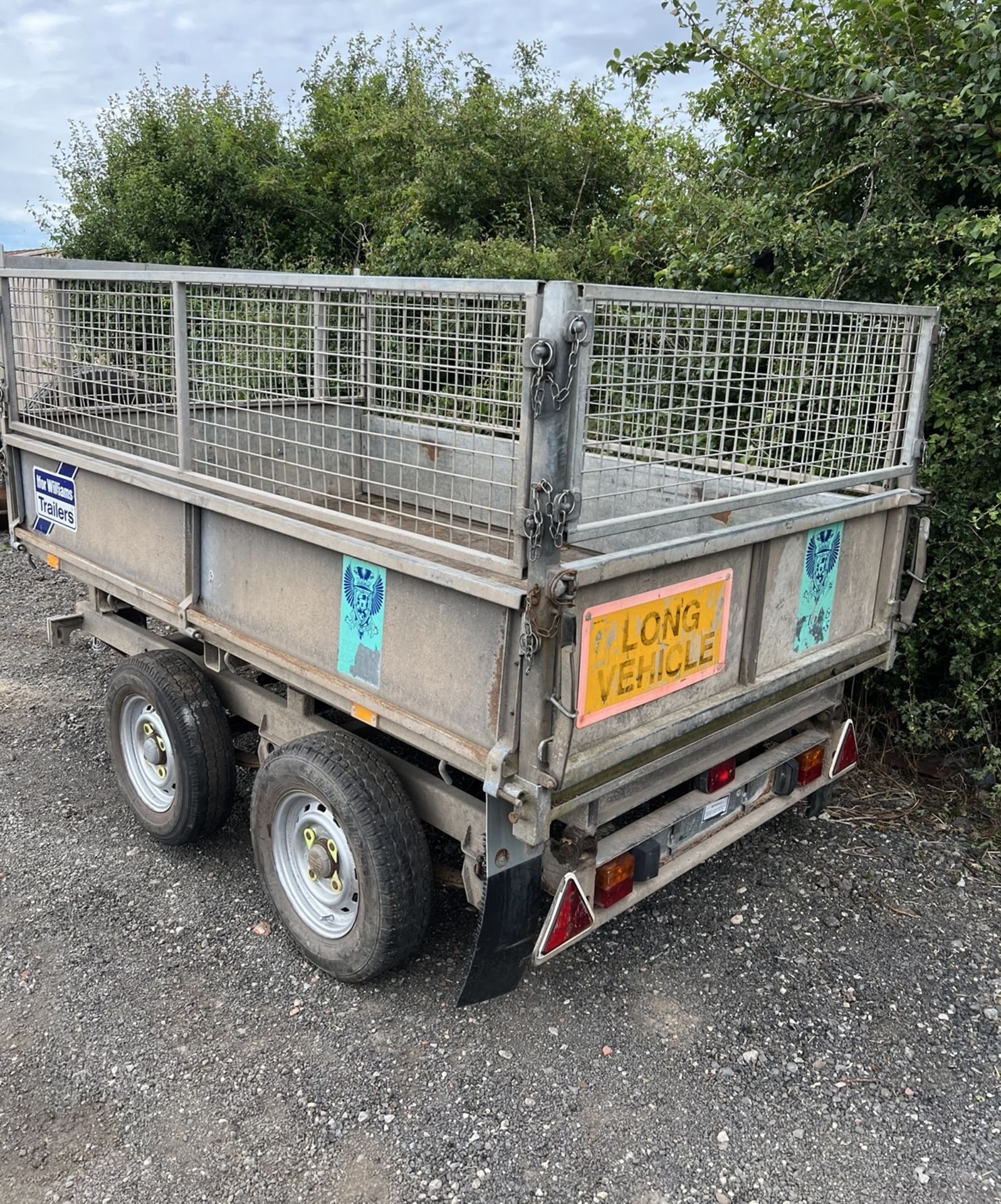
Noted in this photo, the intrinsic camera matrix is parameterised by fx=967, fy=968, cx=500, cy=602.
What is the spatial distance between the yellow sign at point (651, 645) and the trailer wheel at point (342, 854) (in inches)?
31.1

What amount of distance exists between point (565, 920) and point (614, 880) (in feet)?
0.72

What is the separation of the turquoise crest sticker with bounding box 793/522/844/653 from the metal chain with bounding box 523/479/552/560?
4.07 ft

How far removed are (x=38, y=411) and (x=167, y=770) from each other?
73.7 inches

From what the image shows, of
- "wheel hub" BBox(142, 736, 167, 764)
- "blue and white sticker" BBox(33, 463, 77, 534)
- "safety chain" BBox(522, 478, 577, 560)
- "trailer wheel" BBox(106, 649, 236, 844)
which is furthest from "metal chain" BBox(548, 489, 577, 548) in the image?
"blue and white sticker" BBox(33, 463, 77, 534)

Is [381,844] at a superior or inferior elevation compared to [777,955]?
superior

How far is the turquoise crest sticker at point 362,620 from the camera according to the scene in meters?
2.83

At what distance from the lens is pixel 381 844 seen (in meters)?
2.88

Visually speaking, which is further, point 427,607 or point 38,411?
point 38,411

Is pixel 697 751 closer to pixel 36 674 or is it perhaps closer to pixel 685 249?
pixel 685 249

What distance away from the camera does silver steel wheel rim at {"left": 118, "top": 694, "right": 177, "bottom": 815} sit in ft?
12.8

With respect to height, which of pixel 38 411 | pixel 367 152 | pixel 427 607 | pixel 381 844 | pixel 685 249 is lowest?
pixel 381 844

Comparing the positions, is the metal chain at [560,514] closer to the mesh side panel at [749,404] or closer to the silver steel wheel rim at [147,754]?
the mesh side panel at [749,404]

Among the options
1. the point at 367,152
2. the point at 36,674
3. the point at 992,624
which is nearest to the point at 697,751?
the point at 992,624

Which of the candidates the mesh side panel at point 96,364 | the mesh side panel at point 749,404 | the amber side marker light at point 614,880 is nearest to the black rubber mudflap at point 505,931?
the amber side marker light at point 614,880
